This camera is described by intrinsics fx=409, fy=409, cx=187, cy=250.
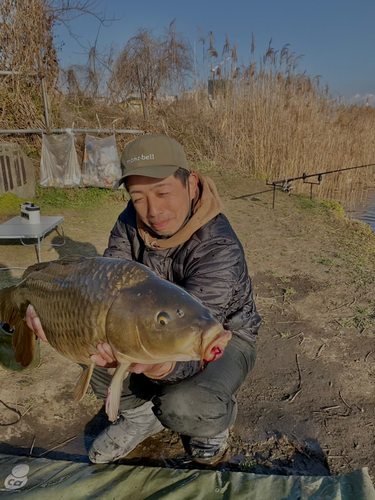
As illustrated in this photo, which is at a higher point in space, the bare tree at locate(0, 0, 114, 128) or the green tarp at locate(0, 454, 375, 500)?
the bare tree at locate(0, 0, 114, 128)

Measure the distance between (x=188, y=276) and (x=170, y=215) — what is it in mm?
241

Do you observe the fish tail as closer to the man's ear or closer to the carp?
the carp

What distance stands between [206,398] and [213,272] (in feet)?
1.53

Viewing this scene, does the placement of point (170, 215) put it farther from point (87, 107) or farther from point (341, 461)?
point (87, 107)

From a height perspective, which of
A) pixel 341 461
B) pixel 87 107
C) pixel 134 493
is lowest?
pixel 341 461

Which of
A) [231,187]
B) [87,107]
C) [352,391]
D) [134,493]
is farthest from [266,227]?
[87,107]

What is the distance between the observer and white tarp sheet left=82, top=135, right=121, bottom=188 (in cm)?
686

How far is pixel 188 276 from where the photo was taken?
61.3 inches

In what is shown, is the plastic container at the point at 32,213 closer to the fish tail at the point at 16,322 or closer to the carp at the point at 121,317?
the fish tail at the point at 16,322

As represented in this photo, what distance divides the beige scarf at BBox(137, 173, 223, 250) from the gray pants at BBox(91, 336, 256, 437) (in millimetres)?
488

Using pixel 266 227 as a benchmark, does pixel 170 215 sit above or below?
above

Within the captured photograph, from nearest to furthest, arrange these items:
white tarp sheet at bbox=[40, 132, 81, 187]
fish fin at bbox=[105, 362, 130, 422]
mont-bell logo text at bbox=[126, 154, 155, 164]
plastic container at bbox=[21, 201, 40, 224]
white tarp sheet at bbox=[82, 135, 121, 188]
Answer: fish fin at bbox=[105, 362, 130, 422] → mont-bell logo text at bbox=[126, 154, 155, 164] → plastic container at bbox=[21, 201, 40, 224] → white tarp sheet at bbox=[40, 132, 81, 187] → white tarp sheet at bbox=[82, 135, 121, 188]

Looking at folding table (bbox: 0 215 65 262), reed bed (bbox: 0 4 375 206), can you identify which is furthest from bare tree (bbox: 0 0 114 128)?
folding table (bbox: 0 215 65 262)

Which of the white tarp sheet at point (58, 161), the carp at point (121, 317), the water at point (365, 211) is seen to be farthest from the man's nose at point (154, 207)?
the water at point (365, 211)
